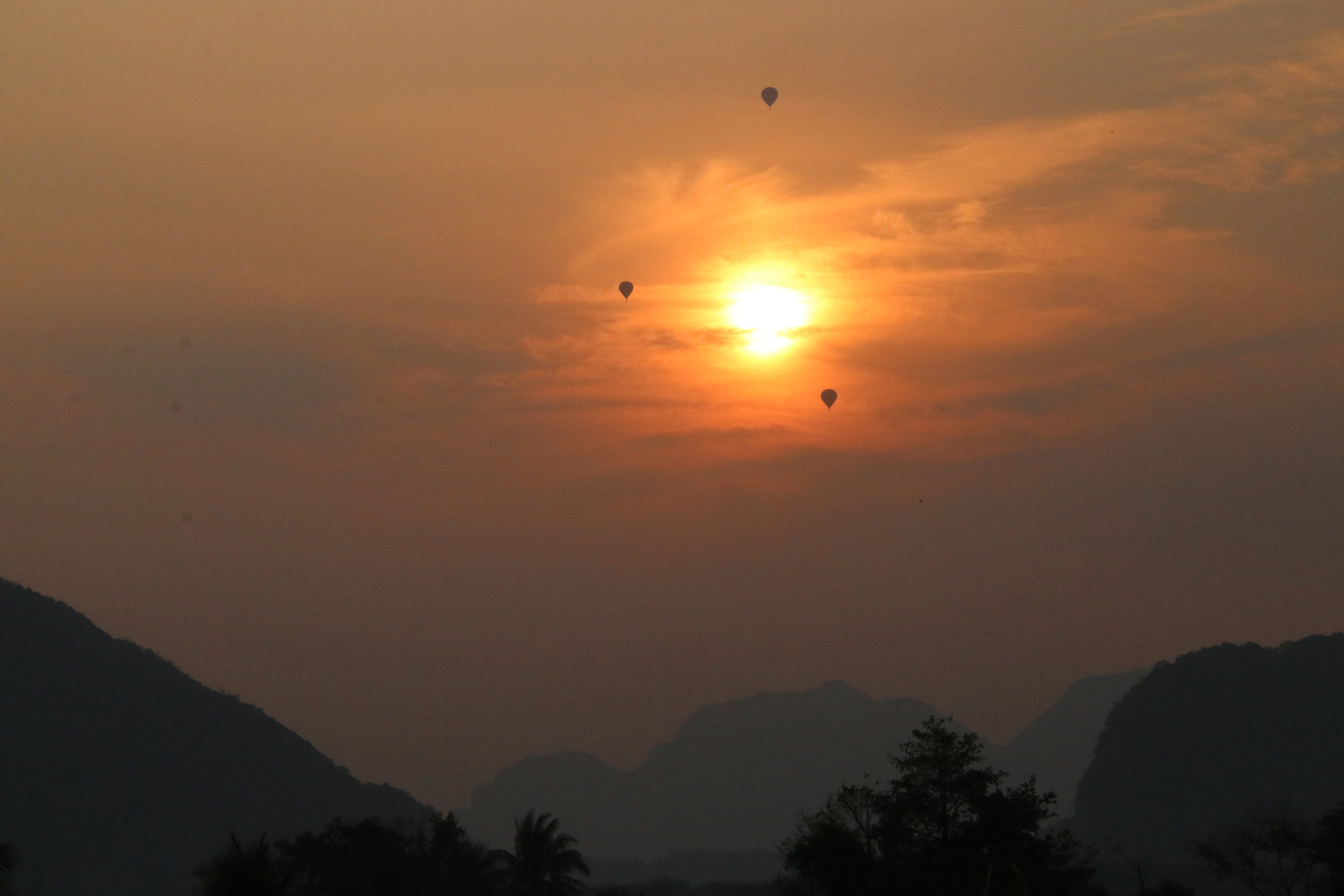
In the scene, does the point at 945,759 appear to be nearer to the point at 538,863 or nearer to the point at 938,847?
the point at 938,847

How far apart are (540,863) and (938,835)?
37395 mm

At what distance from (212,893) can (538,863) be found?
53872mm

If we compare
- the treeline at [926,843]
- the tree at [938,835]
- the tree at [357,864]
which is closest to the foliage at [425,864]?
the tree at [357,864]

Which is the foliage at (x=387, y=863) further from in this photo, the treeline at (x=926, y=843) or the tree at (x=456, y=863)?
the treeline at (x=926, y=843)

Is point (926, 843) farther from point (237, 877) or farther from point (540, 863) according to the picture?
point (540, 863)

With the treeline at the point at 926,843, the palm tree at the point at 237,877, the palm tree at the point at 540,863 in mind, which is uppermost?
the palm tree at the point at 540,863

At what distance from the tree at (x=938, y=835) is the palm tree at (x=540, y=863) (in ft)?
94.6

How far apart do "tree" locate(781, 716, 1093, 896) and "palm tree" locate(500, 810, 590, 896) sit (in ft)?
94.6

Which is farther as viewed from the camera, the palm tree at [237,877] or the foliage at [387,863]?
the foliage at [387,863]

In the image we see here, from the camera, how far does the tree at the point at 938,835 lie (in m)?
51.0

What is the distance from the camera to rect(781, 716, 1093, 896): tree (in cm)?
5100

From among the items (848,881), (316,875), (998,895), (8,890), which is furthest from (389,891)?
(998,895)

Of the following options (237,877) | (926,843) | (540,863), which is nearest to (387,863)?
(540,863)

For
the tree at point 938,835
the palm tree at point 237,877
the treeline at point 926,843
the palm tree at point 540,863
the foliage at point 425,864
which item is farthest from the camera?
the palm tree at point 540,863
